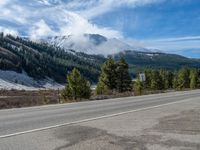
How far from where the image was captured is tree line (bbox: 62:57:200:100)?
43.3 m

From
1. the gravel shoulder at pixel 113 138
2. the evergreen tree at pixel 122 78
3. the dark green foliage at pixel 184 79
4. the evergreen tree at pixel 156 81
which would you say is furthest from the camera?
the dark green foliage at pixel 184 79

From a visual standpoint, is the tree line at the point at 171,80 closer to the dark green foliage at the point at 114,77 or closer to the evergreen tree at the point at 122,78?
the evergreen tree at the point at 122,78

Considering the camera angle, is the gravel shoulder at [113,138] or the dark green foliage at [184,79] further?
the dark green foliage at [184,79]

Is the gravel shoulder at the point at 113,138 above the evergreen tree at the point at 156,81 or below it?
below

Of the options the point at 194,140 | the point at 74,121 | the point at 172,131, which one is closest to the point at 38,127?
the point at 74,121

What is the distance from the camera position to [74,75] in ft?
148

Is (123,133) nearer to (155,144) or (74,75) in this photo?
(155,144)

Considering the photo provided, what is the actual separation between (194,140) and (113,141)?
207cm

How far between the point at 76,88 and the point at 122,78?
20301 mm

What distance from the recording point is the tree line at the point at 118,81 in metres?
43.3

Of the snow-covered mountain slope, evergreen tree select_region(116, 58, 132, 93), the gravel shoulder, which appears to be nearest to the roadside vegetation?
evergreen tree select_region(116, 58, 132, 93)

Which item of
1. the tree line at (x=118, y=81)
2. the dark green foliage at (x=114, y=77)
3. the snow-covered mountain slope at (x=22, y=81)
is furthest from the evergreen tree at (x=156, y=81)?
the snow-covered mountain slope at (x=22, y=81)

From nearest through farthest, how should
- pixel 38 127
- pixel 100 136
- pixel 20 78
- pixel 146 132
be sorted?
1. pixel 100 136
2. pixel 146 132
3. pixel 38 127
4. pixel 20 78

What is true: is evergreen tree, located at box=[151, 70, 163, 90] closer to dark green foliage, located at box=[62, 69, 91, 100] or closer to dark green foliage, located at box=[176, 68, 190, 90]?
dark green foliage, located at box=[176, 68, 190, 90]
